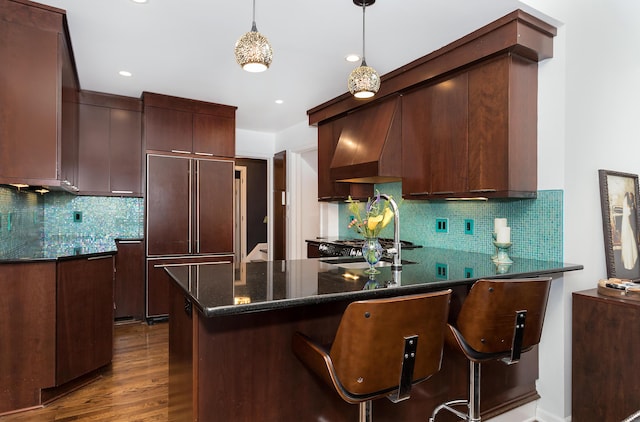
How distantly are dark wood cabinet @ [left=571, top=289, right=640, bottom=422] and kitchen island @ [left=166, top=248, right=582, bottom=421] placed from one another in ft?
0.93

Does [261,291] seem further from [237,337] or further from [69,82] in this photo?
[69,82]

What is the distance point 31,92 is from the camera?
97.1 inches

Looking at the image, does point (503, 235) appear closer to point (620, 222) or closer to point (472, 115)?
point (620, 222)

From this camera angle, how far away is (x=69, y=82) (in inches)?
120

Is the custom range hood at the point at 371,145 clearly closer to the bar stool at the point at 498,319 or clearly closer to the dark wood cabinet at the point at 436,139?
the dark wood cabinet at the point at 436,139

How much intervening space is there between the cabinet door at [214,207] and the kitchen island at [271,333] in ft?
8.19

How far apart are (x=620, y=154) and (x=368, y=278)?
1.96 meters

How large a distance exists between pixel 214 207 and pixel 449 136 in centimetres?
286

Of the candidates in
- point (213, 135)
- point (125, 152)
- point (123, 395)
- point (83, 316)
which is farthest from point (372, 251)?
point (125, 152)

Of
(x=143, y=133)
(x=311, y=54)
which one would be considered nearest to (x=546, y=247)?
(x=311, y=54)

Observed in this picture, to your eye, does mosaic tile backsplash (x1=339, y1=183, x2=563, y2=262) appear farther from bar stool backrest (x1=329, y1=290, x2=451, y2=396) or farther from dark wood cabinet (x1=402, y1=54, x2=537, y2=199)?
bar stool backrest (x1=329, y1=290, x2=451, y2=396)

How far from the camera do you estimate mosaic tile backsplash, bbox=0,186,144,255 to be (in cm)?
335

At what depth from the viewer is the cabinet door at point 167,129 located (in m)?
4.17

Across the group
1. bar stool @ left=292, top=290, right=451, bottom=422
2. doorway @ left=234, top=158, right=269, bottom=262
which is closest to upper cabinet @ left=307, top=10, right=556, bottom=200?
bar stool @ left=292, top=290, right=451, bottom=422
